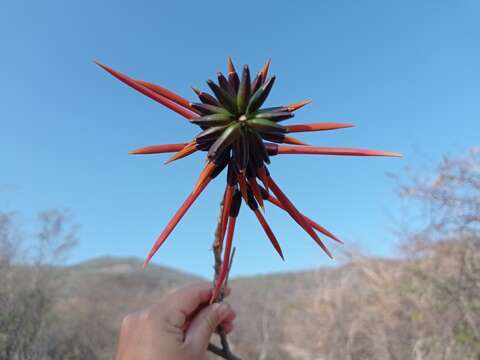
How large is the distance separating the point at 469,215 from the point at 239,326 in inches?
283

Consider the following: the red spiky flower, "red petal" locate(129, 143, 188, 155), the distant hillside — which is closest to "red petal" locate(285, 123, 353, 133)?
the red spiky flower

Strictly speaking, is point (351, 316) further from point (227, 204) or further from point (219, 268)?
point (227, 204)

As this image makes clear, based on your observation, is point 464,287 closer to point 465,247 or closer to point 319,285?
point 465,247

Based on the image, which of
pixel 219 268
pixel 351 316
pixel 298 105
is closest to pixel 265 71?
pixel 298 105

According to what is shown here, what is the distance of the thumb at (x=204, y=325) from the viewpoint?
928 mm

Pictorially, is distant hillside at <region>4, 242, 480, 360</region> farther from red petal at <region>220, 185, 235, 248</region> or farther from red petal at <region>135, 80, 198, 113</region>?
red petal at <region>135, 80, 198, 113</region>

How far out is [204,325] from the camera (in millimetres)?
946

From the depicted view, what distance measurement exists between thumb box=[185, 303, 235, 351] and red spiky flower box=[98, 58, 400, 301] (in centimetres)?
30

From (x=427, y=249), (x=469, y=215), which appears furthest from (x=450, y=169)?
(x=427, y=249)

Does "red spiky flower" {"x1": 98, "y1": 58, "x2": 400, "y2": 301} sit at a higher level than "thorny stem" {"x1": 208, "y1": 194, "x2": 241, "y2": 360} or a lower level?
higher

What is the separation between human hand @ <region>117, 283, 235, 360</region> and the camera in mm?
887

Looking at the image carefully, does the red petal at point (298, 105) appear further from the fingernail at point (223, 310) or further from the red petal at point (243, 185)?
the fingernail at point (223, 310)

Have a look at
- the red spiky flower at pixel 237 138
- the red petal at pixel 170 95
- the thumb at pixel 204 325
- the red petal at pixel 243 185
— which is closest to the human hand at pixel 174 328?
the thumb at pixel 204 325

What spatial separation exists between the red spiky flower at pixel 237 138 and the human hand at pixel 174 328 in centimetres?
27
